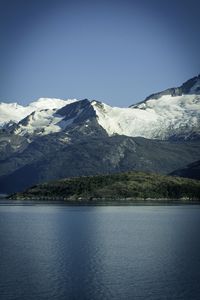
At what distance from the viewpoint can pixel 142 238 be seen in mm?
191250

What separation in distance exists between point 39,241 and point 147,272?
6069 centimetres

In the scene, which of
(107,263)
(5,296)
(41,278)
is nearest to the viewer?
(5,296)

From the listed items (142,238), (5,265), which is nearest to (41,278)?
(5,265)

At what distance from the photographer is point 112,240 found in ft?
609

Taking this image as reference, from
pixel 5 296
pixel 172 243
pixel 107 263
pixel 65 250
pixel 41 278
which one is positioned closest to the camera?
pixel 5 296

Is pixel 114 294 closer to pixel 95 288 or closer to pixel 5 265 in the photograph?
pixel 95 288

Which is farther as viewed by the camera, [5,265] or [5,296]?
[5,265]

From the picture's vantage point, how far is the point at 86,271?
12900 cm

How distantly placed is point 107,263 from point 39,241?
45.9 metres

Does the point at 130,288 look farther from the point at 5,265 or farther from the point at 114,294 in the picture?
the point at 5,265

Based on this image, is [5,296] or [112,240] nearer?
[5,296]

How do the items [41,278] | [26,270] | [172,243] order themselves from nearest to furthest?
1. [41,278]
2. [26,270]
3. [172,243]

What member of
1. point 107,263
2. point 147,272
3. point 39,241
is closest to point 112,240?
point 39,241

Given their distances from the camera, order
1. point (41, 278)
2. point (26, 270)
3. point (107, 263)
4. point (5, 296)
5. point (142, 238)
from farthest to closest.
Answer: point (142, 238)
point (107, 263)
point (26, 270)
point (41, 278)
point (5, 296)
